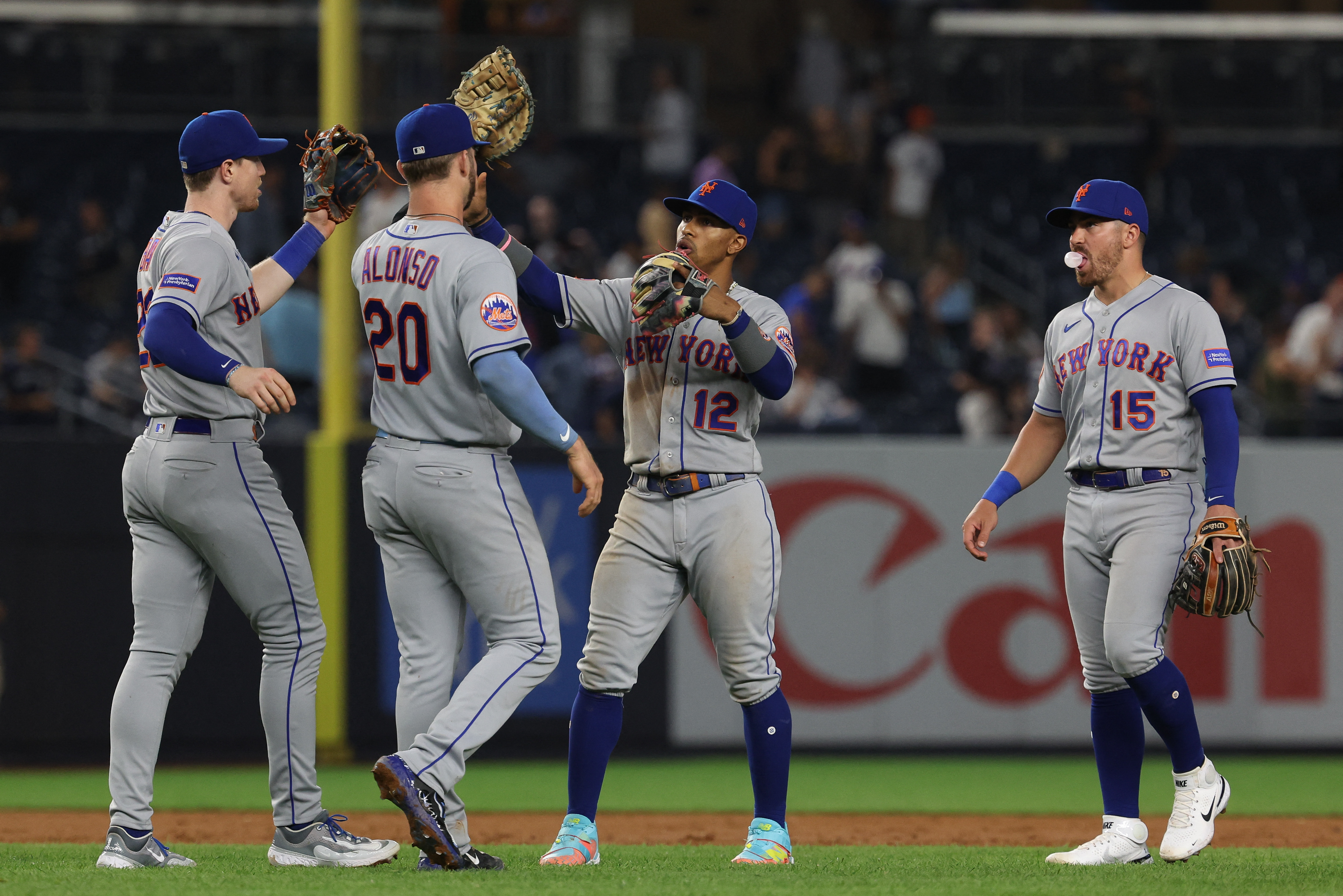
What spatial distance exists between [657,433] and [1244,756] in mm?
5169

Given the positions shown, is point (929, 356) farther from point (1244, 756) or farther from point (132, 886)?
point (132, 886)

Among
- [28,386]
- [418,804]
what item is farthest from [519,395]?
[28,386]

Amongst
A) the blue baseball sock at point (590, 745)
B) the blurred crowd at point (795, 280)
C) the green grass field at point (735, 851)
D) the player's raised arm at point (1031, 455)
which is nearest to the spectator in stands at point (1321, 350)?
the blurred crowd at point (795, 280)

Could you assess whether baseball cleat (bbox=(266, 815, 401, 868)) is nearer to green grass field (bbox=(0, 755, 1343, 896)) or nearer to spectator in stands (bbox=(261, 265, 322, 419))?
green grass field (bbox=(0, 755, 1343, 896))

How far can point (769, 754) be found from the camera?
4727mm

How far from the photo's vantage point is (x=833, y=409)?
10305 millimetres

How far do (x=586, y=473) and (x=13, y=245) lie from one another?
34.9ft

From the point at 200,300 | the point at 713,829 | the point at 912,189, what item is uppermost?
the point at 912,189

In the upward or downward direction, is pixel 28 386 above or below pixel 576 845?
above

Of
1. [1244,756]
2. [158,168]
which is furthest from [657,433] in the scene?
[158,168]

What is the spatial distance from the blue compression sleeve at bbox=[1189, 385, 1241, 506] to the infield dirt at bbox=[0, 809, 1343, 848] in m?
1.64

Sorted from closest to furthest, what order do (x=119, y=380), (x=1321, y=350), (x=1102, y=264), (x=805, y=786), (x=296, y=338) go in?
(x=1102, y=264) < (x=805, y=786) < (x=296, y=338) < (x=119, y=380) < (x=1321, y=350)

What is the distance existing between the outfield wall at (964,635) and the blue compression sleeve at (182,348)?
4.44 metres

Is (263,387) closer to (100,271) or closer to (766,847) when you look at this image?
(766,847)
